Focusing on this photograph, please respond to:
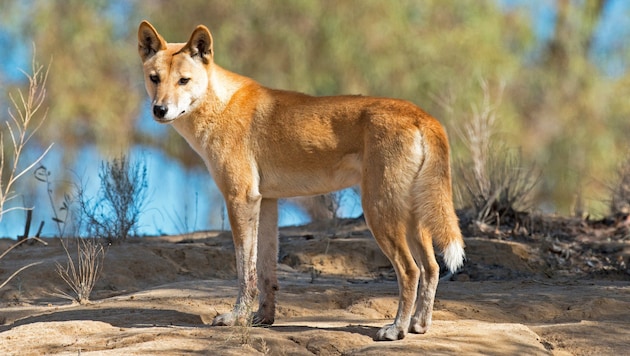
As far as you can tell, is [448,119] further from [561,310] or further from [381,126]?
[381,126]

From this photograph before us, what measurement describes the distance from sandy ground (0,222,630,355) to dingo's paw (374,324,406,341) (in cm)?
9

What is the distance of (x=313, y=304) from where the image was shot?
6938 mm

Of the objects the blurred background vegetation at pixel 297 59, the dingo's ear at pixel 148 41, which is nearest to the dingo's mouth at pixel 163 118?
the dingo's ear at pixel 148 41

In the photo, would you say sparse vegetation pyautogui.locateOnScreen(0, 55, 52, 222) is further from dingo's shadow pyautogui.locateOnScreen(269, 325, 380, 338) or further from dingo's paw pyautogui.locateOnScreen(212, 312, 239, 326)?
dingo's shadow pyautogui.locateOnScreen(269, 325, 380, 338)

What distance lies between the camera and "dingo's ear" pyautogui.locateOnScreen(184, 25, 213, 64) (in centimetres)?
635

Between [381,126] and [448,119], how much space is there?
417 inches

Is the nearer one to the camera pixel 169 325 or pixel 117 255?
pixel 169 325

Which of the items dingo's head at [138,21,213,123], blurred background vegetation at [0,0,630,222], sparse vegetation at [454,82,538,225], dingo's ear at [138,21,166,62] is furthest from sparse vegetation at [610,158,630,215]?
dingo's ear at [138,21,166,62]

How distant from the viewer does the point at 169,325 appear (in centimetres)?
624

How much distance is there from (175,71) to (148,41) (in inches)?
16.4

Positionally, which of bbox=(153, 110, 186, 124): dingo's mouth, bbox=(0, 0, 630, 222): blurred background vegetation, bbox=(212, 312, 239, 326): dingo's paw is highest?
bbox=(0, 0, 630, 222): blurred background vegetation

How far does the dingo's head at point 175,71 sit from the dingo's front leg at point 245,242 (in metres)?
0.73

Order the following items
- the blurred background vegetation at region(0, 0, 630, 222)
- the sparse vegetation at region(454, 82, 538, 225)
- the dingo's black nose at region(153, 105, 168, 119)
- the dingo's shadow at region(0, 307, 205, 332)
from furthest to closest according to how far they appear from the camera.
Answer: the blurred background vegetation at region(0, 0, 630, 222)
the sparse vegetation at region(454, 82, 538, 225)
the dingo's shadow at region(0, 307, 205, 332)
the dingo's black nose at region(153, 105, 168, 119)

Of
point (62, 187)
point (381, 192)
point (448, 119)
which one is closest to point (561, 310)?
point (381, 192)
